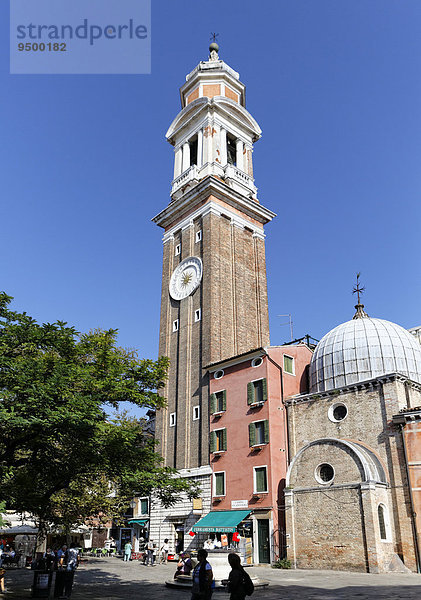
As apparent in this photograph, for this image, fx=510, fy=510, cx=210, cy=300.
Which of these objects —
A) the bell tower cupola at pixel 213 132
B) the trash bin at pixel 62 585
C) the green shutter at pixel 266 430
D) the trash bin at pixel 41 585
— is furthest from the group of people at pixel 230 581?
the bell tower cupola at pixel 213 132

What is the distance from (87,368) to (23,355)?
244 cm

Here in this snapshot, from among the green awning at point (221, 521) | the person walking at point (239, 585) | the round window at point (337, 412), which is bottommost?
the person walking at point (239, 585)

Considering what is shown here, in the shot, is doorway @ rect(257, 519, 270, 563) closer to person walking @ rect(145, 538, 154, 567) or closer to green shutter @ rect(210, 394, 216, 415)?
person walking @ rect(145, 538, 154, 567)

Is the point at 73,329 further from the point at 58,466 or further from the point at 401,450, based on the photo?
the point at 401,450

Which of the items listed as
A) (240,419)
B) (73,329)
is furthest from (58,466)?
(240,419)

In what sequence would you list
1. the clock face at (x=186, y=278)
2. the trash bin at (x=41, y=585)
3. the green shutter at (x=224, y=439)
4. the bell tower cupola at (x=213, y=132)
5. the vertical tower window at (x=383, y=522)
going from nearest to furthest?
the trash bin at (x=41, y=585)
the vertical tower window at (x=383, y=522)
the green shutter at (x=224, y=439)
the clock face at (x=186, y=278)
the bell tower cupola at (x=213, y=132)

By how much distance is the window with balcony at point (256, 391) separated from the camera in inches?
1307

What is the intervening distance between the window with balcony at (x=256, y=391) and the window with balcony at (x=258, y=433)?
140 centimetres

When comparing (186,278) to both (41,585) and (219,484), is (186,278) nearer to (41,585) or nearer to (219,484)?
(219,484)

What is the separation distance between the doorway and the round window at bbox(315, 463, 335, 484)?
15.9 feet

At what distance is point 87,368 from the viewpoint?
18.0m

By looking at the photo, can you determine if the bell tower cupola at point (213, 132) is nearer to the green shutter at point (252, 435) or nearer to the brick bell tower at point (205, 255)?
the brick bell tower at point (205, 255)

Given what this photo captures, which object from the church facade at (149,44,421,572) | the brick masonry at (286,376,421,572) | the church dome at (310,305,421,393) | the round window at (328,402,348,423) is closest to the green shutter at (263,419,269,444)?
the church facade at (149,44,421,572)

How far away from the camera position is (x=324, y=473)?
1077 inches
